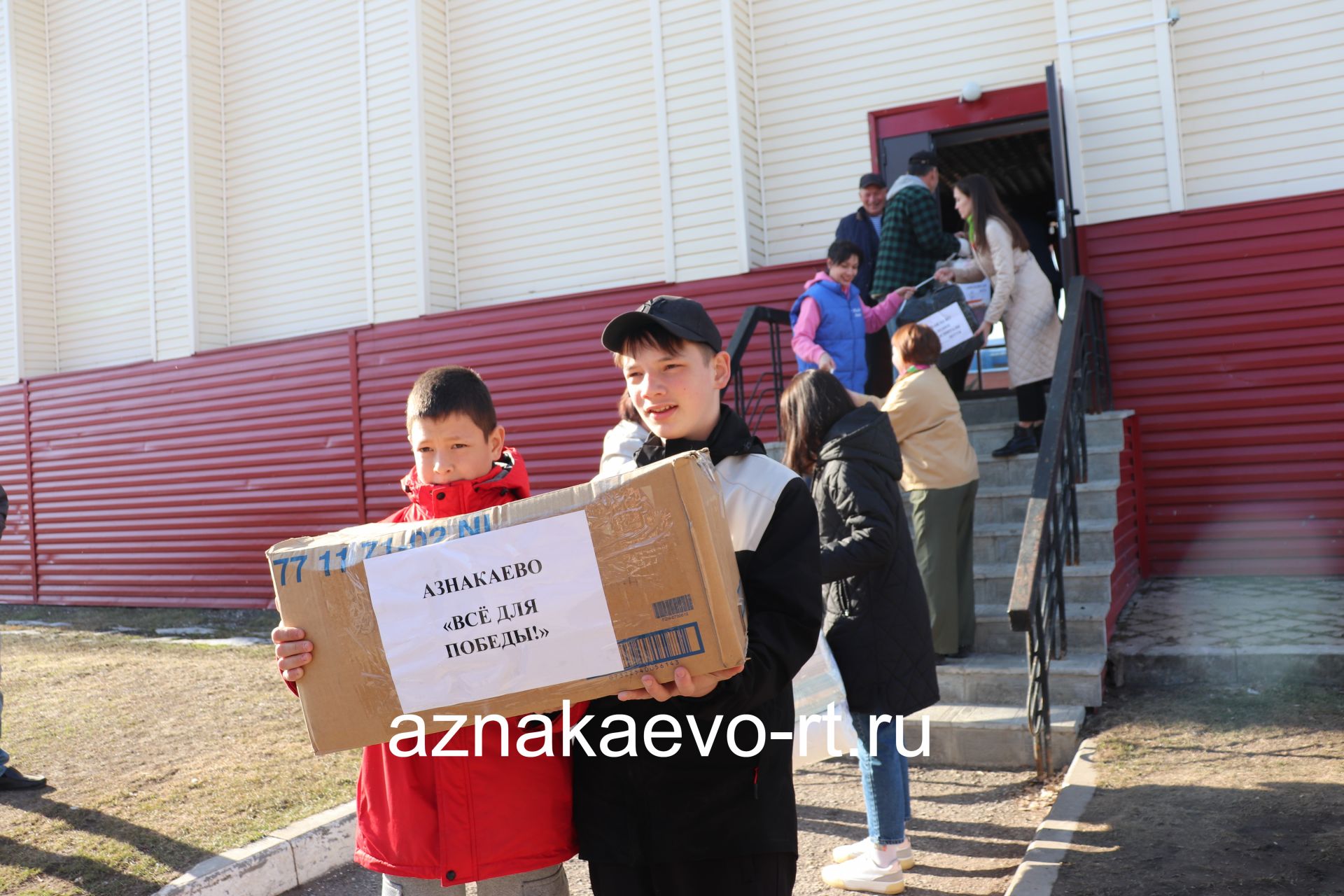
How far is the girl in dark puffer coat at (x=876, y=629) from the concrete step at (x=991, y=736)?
3.87 ft

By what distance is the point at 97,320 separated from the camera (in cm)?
1239

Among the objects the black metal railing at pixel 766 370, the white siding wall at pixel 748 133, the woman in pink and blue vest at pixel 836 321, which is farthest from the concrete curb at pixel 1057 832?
the white siding wall at pixel 748 133

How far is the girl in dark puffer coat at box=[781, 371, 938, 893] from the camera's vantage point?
3477mm

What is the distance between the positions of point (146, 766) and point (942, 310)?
17.0ft

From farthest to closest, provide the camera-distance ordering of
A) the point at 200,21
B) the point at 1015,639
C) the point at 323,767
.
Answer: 1. the point at 200,21
2. the point at 1015,639
3. the point at 323,767

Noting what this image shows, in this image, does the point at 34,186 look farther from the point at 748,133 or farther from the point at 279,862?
the point at 279,862

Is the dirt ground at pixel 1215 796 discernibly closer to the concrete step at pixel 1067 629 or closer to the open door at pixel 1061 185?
the concrete step at pixel 1067 629

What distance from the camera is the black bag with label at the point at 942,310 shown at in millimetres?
6418

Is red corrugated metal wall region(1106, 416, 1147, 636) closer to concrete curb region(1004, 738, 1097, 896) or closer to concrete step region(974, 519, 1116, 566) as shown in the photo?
concrete step region(974, 519, 1116, 566)

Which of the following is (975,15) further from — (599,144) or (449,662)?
(449,662)

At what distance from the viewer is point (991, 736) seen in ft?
15.2

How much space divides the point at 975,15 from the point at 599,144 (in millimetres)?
3490

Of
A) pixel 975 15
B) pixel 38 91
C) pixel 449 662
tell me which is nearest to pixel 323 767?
pixel 449 662

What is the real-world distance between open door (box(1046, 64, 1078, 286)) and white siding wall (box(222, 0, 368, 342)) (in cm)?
693
